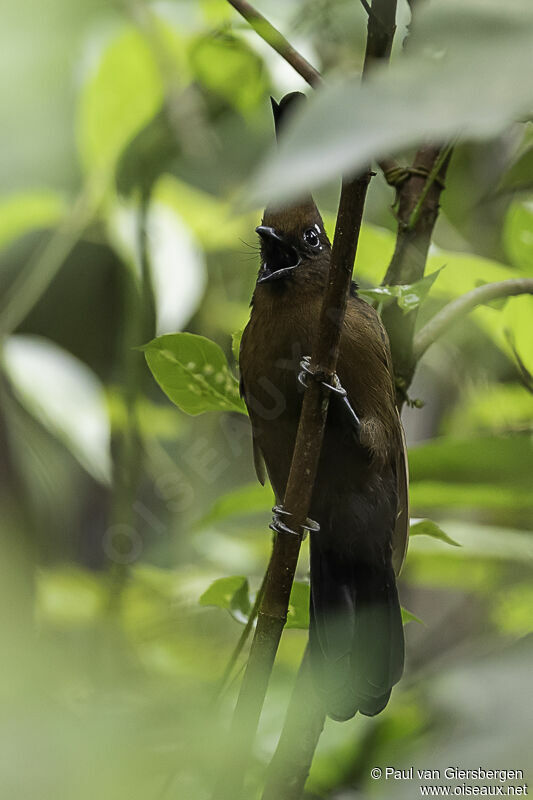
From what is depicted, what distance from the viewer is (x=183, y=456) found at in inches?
68.0

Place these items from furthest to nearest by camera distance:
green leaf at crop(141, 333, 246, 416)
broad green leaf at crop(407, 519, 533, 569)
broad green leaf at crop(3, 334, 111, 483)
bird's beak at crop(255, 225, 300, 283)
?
broad green leaf at crop(3, 334, 111, 483), broad green leaf at crop(407, 519, 533, 569), bird's beak at crop(255, 225, 300, 283), green leaf at crop(141, 333, 246, 416)

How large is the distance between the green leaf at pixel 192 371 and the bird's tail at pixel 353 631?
0.26m

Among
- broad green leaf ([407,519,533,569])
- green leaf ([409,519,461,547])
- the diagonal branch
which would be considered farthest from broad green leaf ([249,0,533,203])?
broad green leaf ([407,519,533,569])

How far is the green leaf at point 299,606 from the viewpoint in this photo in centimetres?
82

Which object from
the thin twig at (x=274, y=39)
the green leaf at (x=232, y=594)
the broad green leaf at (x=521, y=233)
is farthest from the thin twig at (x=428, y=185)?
the green leaf at (x=232, y=594)

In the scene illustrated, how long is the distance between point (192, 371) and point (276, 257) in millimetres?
297

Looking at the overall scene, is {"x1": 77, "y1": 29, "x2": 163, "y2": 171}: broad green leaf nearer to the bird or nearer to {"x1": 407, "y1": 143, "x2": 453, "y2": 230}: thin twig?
the bird

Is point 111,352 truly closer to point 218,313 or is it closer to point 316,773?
point 218,313

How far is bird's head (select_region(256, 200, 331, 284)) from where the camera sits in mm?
986

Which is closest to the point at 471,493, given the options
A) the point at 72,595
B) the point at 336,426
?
the point at 336,426

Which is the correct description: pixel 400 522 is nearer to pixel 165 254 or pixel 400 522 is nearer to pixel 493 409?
pixel 493 409

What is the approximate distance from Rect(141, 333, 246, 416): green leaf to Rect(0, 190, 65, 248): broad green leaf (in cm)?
60

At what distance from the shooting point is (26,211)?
1302 mm

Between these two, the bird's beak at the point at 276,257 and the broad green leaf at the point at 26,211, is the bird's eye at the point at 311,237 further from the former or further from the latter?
the broad green leaf at the point at 26,211
